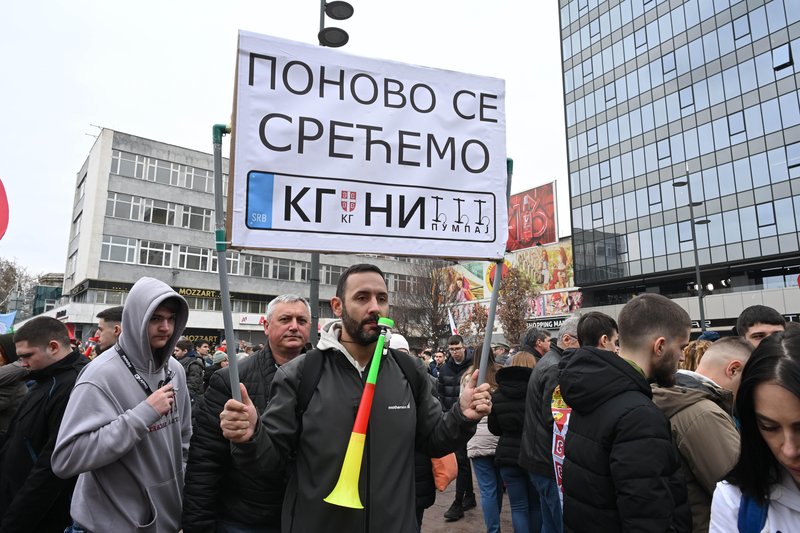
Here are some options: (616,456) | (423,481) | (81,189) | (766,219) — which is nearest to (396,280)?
(81,189)

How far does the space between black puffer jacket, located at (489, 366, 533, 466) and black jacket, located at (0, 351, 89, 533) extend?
346 cm

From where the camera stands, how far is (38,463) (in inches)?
112

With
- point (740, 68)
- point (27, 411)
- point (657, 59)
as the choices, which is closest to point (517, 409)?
point (27, 411)

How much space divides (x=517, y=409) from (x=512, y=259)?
153 feet

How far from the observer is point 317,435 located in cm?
219

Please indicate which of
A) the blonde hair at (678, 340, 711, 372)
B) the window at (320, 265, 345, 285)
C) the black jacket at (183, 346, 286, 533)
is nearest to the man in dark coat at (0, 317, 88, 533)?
the black jacket at (183, 346, 286, 533)

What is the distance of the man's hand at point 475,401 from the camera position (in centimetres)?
220

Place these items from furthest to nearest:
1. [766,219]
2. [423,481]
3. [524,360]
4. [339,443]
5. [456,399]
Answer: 1. [766,219]
2. [456,399]
3. [524,360]
4. [423,481]
5. [339,443]

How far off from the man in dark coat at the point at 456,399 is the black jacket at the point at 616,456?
145 inches

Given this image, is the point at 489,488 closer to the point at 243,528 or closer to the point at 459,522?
the point at 459,522

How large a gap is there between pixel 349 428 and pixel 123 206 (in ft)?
126

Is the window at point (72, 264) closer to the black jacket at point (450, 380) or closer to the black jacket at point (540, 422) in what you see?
the black jacket at point (450, 380)

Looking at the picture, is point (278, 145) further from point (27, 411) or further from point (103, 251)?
point (103, 251)

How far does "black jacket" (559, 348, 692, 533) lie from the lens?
2.16 metres
